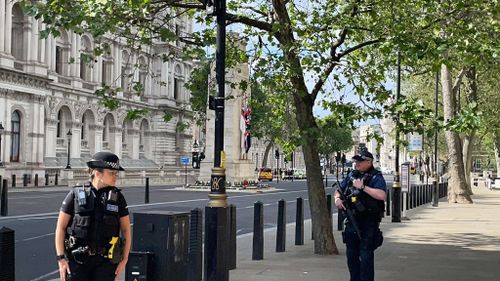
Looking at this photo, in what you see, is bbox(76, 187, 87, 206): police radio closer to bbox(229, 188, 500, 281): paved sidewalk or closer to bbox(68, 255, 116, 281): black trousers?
bbox(68, 255, 116, 281): black trousers

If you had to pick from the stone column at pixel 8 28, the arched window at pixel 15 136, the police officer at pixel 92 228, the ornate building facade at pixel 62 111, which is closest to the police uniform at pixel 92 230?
the police officer at pixel 92 228

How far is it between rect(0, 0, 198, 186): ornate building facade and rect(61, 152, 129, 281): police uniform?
3204cm

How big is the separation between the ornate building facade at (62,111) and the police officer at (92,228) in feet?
105

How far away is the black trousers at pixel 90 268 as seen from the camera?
5.14 m

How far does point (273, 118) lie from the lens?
48.5 ft

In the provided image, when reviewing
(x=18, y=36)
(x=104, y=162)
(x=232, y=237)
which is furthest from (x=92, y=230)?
(x=18, y=36)

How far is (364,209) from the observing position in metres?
7.87

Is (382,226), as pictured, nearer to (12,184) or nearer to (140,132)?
(12,184)

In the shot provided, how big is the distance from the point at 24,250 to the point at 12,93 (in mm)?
39405

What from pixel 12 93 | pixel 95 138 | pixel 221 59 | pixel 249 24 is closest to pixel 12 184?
pixel 12 93

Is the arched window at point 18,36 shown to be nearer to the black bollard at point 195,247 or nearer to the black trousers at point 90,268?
the black bollard at point 195,247

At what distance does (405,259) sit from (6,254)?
7.61 metres

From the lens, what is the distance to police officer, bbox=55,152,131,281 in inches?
202

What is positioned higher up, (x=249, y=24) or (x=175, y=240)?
(x=249, y=24)
